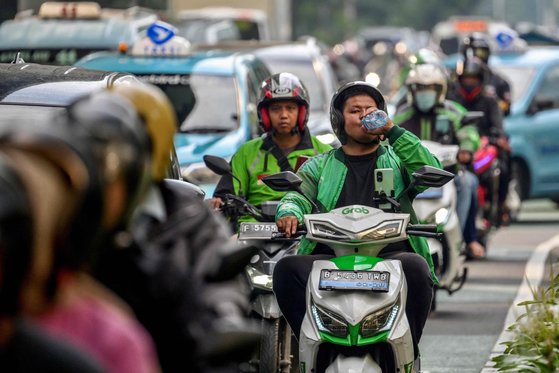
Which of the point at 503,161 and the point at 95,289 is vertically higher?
the point at 95,289

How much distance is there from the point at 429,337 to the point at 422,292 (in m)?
3.67

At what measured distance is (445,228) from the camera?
12.7m

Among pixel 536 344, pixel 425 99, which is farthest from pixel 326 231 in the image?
pixel 425 99

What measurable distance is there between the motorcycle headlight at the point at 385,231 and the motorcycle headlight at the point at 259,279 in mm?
1298

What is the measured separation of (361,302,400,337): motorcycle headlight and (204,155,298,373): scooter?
1.19 meters

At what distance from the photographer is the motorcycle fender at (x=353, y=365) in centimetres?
773

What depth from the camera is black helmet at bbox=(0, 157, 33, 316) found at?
3668 mm

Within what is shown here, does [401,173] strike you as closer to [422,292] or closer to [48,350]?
[422,292]

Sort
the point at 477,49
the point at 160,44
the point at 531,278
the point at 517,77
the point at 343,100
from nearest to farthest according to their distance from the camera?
the point at 343,100, the point at 531,278, the point at 160,44, the point at 477,49, the point at 517,77

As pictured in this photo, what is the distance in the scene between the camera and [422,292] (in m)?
8.05

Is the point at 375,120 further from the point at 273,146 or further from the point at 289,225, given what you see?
the point at 273,146

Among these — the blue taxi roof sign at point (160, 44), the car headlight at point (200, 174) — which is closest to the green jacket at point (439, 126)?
the car headlight at point (200, 174)

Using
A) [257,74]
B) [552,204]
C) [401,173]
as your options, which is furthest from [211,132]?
[552,204]

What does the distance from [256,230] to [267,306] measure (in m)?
0.41
